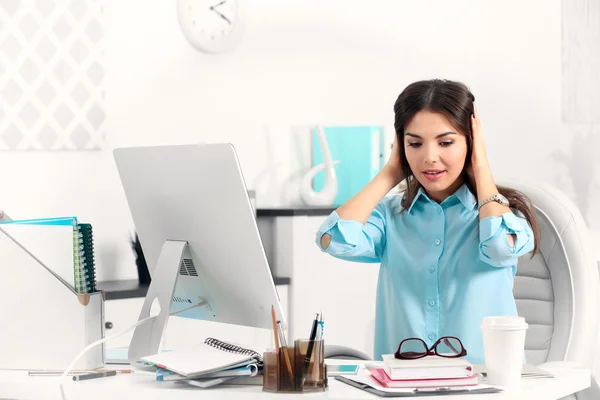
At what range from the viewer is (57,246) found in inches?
69.6

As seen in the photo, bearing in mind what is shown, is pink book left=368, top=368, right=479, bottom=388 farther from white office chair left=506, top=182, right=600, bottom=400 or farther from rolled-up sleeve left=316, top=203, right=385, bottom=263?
white office chair left=506, top=182, right=600, bottom=400

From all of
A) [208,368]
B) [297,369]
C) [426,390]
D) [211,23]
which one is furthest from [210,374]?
[211,23]

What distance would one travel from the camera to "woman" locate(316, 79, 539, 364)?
192 cm

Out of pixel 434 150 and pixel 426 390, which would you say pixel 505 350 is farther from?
pixel 434 150

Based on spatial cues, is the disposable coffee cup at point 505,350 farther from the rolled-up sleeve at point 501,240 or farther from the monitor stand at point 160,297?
the monitor stand at point 160,297

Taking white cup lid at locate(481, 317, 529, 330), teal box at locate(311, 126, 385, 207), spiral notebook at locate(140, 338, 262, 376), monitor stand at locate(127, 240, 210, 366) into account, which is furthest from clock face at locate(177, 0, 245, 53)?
white cup lid at locate(481, 317, 529, 330)

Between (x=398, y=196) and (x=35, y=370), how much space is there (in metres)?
0.94

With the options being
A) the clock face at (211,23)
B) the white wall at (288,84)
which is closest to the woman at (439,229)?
the white wall at (288,84)

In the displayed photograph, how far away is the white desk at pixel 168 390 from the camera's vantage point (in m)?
1.49

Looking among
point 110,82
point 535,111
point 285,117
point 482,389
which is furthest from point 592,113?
point 482,389

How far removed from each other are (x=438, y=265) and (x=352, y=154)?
1.95 meters

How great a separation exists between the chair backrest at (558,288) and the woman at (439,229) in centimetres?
31

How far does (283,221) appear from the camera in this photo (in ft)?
11.8

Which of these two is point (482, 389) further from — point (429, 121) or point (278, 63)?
point (278, 63)
